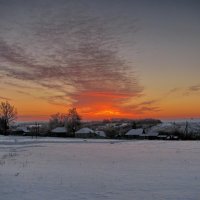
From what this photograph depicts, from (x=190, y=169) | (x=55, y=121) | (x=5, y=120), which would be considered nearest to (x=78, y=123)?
(x=55, y=121)

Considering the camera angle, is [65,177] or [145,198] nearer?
[145,198]

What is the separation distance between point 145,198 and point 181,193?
1944 mm

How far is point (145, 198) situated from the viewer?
14336 millimetres

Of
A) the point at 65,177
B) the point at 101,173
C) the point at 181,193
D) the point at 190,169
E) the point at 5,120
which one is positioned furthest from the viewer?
the point at 5,120

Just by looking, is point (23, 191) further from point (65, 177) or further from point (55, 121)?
point (55, 121)

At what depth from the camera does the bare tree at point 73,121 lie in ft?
514

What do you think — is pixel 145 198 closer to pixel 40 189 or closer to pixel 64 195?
pixel 64 195

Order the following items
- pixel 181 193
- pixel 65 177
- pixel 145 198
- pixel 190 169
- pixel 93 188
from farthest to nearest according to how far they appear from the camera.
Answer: pixel 190 169 < pixel 65 177 < pixel 93 188 < pixel 181 193 < pixel 145 198

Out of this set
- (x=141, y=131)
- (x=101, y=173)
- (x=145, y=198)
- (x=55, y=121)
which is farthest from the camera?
(x=55, y=121)

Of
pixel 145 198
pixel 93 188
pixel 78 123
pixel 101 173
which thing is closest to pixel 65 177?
pixel 101 173

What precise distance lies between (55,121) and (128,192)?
6711 inches

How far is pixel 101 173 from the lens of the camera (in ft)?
70.7

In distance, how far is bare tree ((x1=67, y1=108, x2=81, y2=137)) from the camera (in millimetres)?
156712

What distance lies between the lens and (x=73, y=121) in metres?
162
